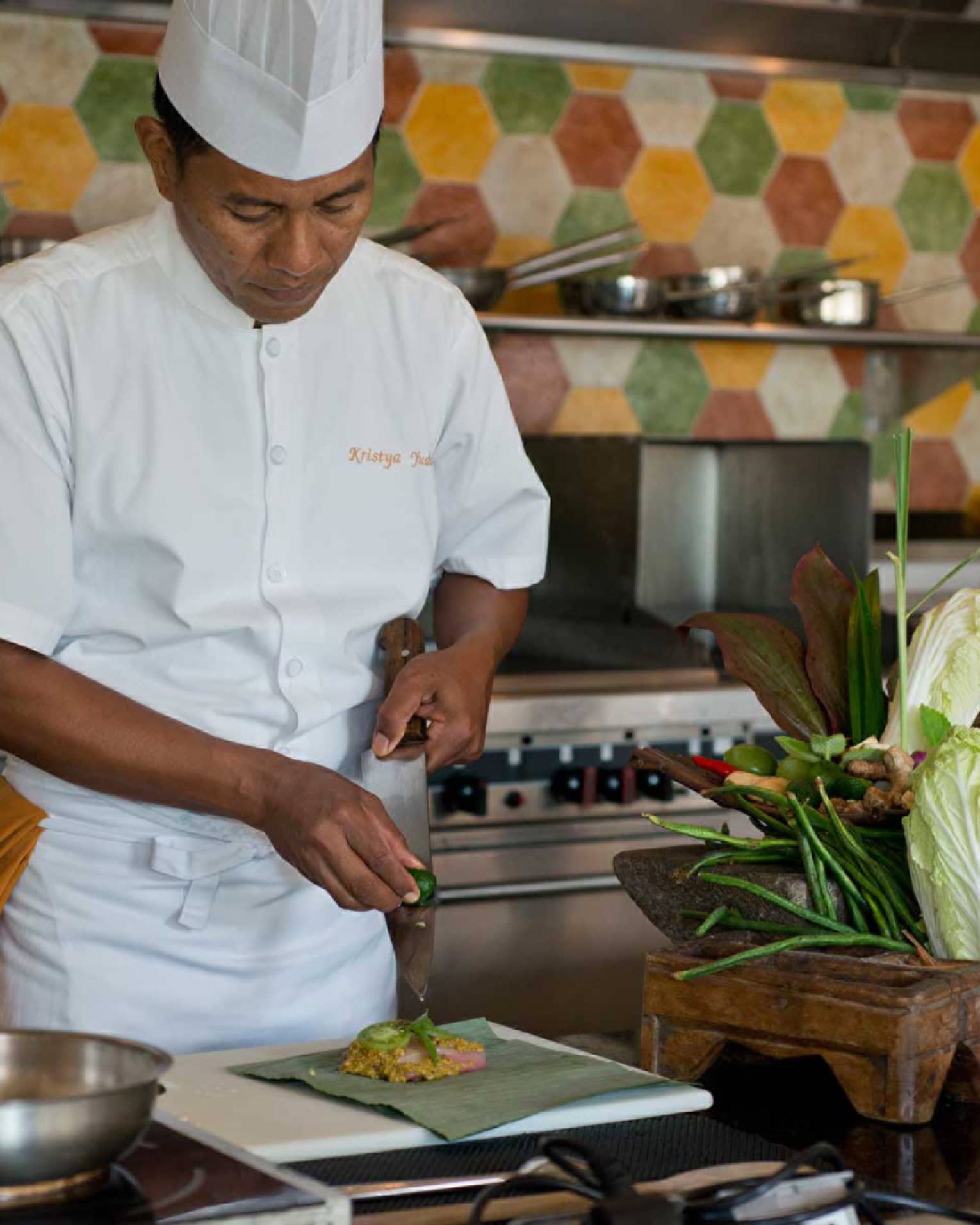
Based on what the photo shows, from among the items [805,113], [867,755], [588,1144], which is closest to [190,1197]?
[588,1144]

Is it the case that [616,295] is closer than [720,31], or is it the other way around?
[616,295]

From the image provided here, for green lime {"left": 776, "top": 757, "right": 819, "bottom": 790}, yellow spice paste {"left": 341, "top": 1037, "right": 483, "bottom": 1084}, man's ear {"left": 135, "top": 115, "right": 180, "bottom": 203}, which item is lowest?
yellow spice paste {"left": 341, "top": 1037, "right": 483, "bottom": 1084}

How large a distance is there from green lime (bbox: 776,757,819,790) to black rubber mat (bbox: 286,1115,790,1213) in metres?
0.43

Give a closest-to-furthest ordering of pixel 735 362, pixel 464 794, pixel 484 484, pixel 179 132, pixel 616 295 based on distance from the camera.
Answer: pixel 179 132, pixel 484 484, pixel 464 794, pixel 616 295, pixel 735 362

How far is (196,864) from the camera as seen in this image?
1.85 m

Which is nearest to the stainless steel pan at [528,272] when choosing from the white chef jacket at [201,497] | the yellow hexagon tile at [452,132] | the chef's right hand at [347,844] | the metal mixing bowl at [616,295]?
the metal mixing bowl at [616,295]

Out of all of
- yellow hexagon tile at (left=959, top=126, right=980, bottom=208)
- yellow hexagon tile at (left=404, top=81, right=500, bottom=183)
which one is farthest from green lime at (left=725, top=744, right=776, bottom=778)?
yellow hexagon tile at (left=959, top=126, right=980, bottom=208)

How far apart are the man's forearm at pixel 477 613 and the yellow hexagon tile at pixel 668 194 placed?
7.16ft

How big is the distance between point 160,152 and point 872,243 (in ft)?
9.66

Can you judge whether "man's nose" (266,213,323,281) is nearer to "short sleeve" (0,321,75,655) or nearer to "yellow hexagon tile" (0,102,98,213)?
"short sleeve" (0,321,75,655)

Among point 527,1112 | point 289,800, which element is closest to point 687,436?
point 289,800

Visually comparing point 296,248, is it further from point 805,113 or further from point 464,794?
point 805,113

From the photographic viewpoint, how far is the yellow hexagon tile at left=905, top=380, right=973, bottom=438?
4.48 m

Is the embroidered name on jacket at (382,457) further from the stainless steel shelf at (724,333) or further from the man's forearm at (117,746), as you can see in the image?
the stainless steel shelf at (724,333)
